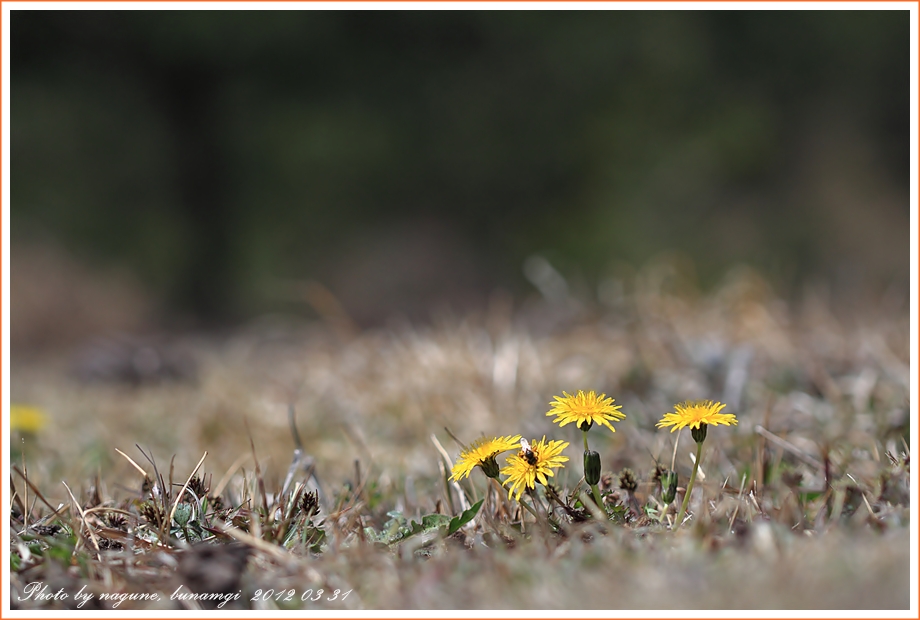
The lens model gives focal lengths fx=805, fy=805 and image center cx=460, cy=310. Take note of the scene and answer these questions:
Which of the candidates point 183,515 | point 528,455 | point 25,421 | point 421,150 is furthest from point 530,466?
point 421,150

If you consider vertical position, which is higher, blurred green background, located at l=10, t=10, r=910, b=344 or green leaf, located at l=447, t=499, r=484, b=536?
blurred green background, located at l=10, t=10, r=910, b=344

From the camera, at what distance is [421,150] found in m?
8.67

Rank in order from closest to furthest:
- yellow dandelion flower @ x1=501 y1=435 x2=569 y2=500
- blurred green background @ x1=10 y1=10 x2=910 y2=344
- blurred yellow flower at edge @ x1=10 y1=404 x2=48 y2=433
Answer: yellow dandelion flower @ x1=501 y1=435 x2=569 y2=500 → blurred yellow flower at edge @ x1=10 y1=404 x2=48 y2=433 → blurred green background @ x1=10 y1=10 x2=910 y2=344

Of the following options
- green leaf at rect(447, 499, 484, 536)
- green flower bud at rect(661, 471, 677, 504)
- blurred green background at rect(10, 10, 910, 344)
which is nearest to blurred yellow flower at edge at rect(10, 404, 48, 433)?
green leaf at rect(447, 499, 484, 536)

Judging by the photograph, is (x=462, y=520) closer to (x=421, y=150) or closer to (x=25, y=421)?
(x=25, y=421)

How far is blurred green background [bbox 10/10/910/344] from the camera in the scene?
8.12 meters

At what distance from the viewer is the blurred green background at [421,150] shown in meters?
8.12

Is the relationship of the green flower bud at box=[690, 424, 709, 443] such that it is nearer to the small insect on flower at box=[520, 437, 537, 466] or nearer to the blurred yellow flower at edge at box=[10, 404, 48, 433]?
the small insect on flower at box=[520, 437, 537, 466]

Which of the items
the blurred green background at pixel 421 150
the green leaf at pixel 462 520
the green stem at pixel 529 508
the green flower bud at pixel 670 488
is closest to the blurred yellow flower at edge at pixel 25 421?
the green leaf at pixel 462 520

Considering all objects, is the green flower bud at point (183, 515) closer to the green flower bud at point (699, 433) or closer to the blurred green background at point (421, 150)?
the green flower bud at point (699, 433)

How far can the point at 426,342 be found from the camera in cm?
287

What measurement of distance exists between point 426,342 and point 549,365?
0.52m

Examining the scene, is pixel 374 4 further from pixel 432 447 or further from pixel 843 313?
pixel 843 313

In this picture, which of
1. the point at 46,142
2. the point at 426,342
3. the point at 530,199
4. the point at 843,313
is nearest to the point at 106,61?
the point at 46,142
